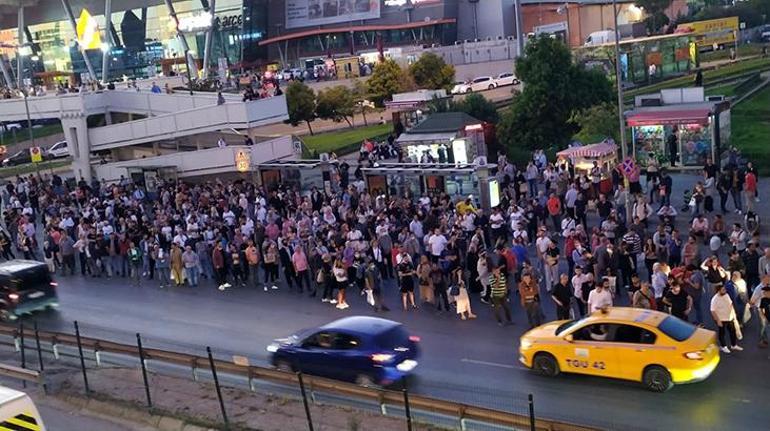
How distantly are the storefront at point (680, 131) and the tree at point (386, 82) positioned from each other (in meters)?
31.6

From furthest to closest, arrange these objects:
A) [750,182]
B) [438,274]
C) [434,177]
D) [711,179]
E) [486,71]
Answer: [486,71] → [434,177] → [711,179] → [750,182] → [438,274]

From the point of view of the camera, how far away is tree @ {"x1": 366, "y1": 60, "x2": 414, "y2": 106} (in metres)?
62.3

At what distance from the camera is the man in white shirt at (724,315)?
1512 cm

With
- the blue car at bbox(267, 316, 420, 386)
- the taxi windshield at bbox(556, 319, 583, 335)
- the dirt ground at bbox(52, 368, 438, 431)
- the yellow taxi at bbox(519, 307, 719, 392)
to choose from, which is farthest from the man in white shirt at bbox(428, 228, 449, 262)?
the dirt ground at bbox(52, 368, 438, 431)

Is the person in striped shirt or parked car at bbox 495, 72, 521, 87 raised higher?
parked car at bbox 495, 72, 521, 87

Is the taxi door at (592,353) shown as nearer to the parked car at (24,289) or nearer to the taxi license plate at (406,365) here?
the taxi license plate at (406,365)

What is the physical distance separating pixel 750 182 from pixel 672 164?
7.56m

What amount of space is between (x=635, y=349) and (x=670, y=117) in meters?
18.2

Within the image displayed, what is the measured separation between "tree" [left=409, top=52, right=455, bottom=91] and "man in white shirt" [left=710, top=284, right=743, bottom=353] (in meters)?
Answer: 50.2

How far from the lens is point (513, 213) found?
77.6ft

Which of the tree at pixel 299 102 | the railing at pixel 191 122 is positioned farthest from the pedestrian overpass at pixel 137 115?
the tree at pixel 299 102

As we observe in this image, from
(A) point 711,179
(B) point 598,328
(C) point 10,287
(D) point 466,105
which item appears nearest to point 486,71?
(D) point 466,105

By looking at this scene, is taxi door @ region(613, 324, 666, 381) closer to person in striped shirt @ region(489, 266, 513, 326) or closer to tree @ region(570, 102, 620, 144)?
person in striped shirt @ region(489, 266, 513, 326)

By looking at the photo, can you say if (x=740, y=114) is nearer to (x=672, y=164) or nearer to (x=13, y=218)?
(x=672, y=164)
